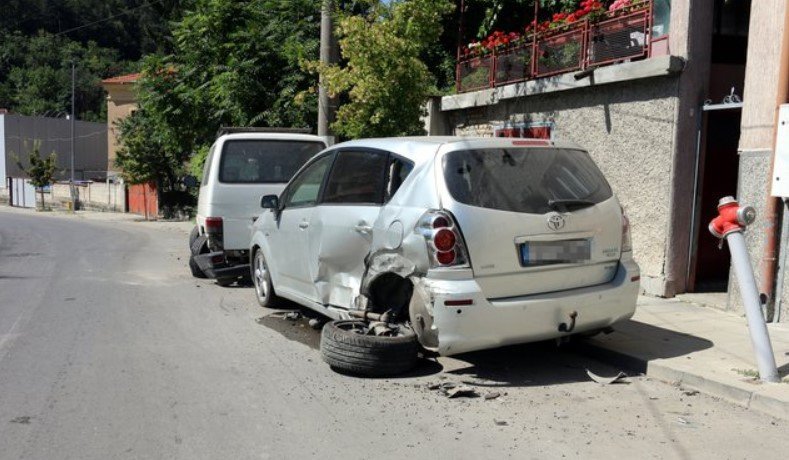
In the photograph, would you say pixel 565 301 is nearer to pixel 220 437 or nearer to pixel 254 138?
pixel 220 437

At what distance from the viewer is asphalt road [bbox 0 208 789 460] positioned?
421cm

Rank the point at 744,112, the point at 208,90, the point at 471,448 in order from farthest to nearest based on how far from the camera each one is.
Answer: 1. the point at 208,90
2. the point at 744,112
3. the point at 471,448

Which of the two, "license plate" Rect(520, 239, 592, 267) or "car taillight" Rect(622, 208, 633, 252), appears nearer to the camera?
"license plate" Rect(520, 239, 592, 267)

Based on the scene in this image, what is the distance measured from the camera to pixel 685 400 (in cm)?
505

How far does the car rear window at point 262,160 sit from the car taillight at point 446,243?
495 cm

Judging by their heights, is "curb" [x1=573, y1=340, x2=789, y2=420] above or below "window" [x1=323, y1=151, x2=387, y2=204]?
below

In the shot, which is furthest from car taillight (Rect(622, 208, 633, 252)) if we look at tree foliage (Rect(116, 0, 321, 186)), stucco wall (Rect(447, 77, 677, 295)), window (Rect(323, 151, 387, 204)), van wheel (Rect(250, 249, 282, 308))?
tree foliage (Rect(116, 0, 321, 186))

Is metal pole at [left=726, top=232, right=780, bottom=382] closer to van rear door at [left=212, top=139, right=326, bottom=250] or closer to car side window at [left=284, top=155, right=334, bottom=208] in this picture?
car side window at [left=284, top=155, right=334, bottom=208]

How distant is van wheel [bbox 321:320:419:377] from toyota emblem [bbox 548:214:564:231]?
53.6 inches

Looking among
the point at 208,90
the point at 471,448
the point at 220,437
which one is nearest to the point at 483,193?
the point at 471,448

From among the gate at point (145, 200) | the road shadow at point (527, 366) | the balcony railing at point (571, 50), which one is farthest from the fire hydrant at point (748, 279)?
the gate at point (145, 200)

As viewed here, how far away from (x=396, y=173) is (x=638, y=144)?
418cm

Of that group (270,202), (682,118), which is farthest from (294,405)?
(682,118)

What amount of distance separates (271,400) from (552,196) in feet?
8.56
